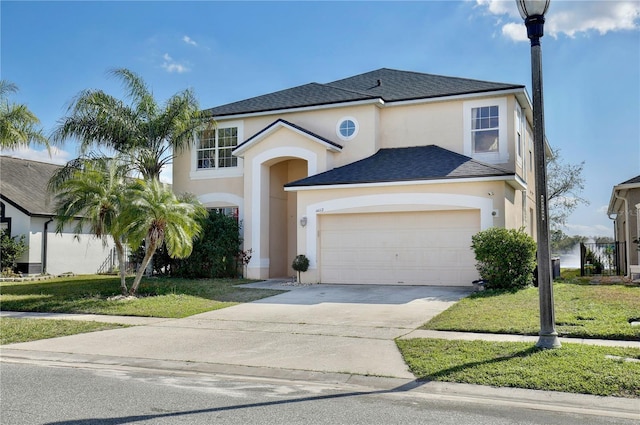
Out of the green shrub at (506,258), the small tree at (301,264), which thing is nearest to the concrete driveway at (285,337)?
the green shrub at (506,258)

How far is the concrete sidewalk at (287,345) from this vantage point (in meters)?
7.15

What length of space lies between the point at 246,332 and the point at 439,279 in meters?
8.55

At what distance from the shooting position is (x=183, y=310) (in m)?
13.1

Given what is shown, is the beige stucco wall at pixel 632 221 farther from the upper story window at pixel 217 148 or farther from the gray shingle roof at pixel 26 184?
the gray shingle roof at pixel 26 184

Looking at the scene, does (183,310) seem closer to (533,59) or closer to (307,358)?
(307,358)

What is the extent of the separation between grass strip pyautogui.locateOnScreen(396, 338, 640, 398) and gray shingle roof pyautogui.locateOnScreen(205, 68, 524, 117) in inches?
507

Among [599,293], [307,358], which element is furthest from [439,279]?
[307,358]

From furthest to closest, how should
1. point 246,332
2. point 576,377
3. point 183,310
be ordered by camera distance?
1. point 183,310
2. point 246,332
3. point 576,377

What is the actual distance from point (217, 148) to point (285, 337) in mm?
14694

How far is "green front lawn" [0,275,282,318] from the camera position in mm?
13375

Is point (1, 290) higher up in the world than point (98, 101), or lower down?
lower down

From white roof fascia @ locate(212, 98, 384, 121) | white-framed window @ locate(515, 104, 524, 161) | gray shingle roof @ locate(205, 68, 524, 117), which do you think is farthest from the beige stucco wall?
white roof fascia @ locate(212, 98, 384, 121)

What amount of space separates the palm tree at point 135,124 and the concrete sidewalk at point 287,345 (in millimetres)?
8586

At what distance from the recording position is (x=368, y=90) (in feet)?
74.5
